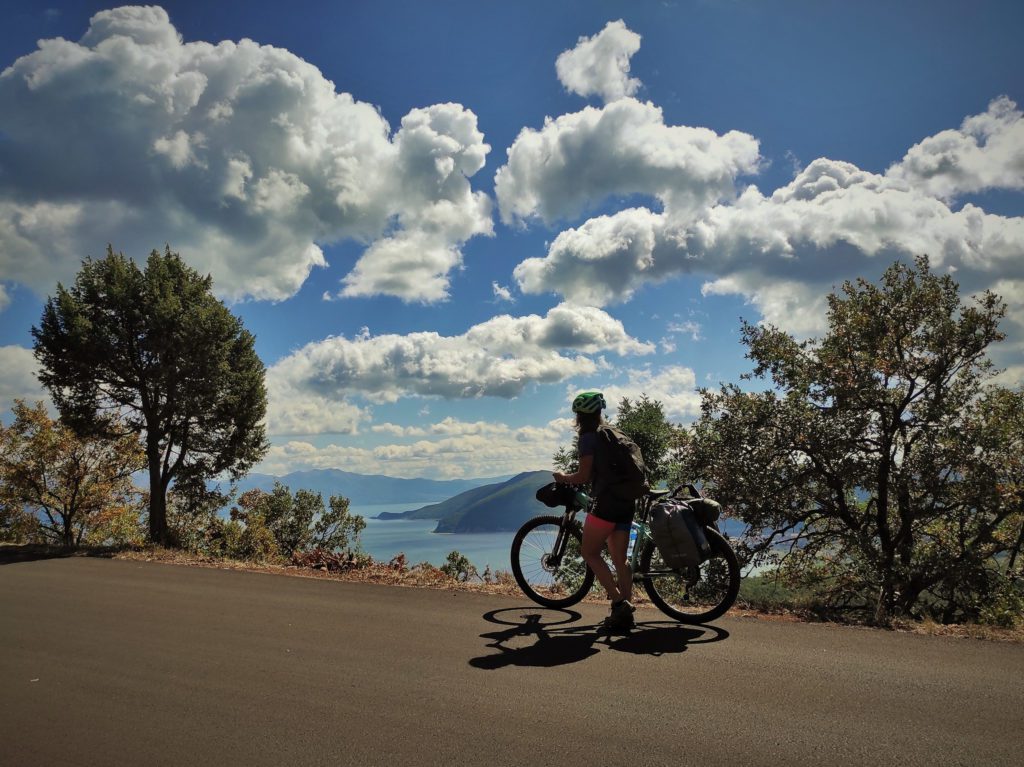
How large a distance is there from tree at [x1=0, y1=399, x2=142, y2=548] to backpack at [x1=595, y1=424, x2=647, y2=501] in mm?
22060

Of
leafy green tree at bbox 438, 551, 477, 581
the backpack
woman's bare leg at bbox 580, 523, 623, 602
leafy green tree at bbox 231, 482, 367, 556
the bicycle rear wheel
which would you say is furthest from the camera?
leafy green tree at bbox 231, 482, 367, 556

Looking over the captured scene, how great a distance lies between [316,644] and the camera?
503 centimetres

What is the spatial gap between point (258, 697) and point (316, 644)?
4.14 feet

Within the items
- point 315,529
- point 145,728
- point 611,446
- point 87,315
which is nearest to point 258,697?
point 145,728

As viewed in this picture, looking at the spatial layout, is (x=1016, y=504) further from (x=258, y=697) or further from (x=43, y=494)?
(x=43, y=494)

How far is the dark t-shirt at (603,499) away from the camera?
5.53m

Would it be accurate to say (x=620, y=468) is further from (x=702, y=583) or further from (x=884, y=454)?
(x=884, y=454)

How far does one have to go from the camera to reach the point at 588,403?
572 cm

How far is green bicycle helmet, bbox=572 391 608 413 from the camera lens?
5.72 meters

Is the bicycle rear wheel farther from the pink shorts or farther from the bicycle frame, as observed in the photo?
the pink shorts

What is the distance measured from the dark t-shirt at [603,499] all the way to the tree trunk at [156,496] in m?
21.6

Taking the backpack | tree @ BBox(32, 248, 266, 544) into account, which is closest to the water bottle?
the backpack

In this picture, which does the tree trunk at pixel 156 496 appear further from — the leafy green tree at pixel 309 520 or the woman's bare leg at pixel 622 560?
the leafy green tree at pixel 309 520

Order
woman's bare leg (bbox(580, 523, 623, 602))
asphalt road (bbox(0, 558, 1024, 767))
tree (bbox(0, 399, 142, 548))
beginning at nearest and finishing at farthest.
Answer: asphalt road (bbox(0, 558, 1024, 767)) < woman's bare leg (bbox(580, 523, 623, 602)) < tree (bbox(0, 399, 142, 548))
